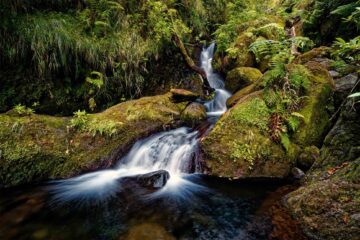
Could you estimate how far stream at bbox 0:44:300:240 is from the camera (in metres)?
3.58

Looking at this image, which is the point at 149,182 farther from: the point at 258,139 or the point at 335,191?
the point at 335,191

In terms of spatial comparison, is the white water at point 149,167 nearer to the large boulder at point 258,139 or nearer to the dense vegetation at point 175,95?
the dense vegetation at point 175,95

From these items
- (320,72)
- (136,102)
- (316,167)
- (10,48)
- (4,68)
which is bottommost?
(316,167)

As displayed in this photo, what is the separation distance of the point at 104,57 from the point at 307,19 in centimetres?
604

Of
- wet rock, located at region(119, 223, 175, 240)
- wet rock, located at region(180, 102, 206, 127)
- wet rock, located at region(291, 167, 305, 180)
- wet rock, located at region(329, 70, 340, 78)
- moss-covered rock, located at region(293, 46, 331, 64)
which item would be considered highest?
moss-covered rock, located at region(293, 46, 331, 64)

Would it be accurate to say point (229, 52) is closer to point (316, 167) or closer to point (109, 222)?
point (316, 167)

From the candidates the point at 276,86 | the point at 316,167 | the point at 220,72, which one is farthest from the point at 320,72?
the point at 220,72

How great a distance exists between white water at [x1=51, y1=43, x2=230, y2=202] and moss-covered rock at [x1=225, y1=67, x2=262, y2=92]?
2.60 meters

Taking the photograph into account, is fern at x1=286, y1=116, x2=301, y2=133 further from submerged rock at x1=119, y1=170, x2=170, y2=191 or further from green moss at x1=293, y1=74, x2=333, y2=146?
submerged rock at x1=119, y1=170, x2=170, y2=191

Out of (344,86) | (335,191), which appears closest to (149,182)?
(335,191)

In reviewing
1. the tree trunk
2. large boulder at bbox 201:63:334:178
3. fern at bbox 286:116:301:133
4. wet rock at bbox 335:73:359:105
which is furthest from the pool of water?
the tree trunk

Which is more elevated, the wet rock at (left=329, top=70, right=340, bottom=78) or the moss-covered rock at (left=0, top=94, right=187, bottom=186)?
the wet rock at (left=329, top=70, right=340, bottom=78)

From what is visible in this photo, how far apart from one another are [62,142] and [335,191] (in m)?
5.00

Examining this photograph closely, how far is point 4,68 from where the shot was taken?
6.80 m
